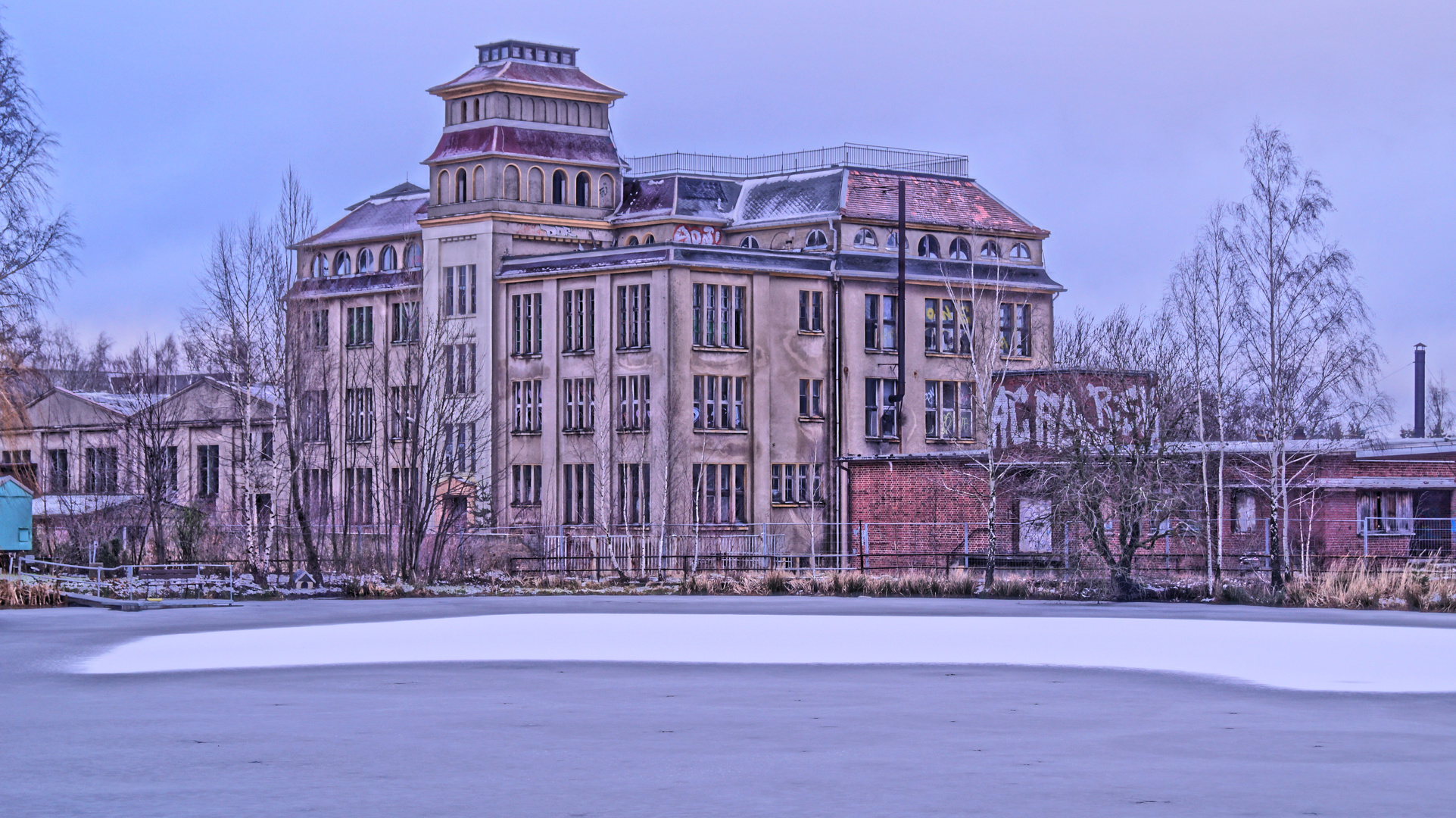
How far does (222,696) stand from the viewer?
17.9 m

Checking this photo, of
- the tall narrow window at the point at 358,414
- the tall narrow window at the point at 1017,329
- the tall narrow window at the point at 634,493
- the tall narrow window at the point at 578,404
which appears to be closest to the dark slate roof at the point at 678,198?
the tall narrow window at the point at 578,404

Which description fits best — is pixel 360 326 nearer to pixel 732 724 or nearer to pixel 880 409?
pixel 880 409

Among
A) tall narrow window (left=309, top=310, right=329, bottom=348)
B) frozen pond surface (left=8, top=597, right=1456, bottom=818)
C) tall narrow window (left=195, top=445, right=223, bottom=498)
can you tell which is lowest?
frozen pond surface (left=8, top=597, right=1456, bottom=818)

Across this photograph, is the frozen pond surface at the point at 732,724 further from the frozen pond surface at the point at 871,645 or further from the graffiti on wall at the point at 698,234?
the graffiti on wall at the point at 698,234

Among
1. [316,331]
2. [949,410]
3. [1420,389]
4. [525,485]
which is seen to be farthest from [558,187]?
[1420,389]

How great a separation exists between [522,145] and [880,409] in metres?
17.1

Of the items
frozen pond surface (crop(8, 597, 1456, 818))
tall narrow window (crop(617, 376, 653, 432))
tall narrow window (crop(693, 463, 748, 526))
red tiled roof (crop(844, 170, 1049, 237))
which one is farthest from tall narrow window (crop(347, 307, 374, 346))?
frozen pond surface (crop(8, 597, 1456, 818))

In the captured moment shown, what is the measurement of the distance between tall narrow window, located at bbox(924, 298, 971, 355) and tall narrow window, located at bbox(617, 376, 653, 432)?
1236 centimetres

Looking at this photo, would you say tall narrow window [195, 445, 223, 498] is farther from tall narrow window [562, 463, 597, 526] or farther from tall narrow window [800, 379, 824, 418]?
tall narrow window [800, 379, 824, 418]

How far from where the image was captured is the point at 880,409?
68938 mm

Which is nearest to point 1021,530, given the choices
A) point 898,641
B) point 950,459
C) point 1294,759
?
point 950,459

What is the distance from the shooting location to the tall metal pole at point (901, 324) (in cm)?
6706

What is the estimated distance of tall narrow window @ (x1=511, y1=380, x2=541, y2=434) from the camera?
6725 centimetres

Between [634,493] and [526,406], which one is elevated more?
[526,406]
